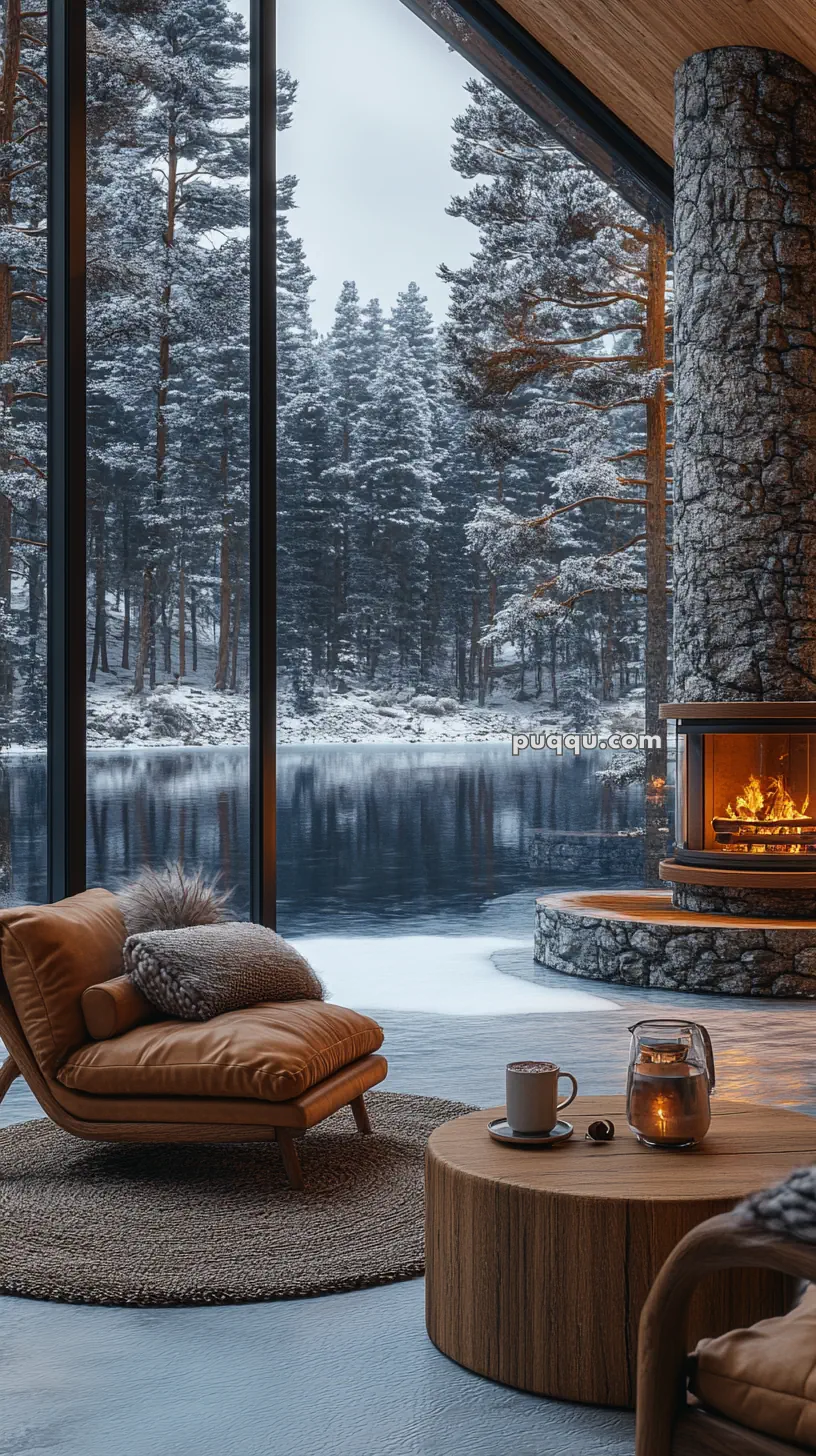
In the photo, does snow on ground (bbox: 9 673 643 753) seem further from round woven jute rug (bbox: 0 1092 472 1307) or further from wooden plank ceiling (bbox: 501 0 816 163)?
round woven jute rug (bbox: 0 1092 472 1307)

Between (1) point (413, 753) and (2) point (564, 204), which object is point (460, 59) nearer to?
(2) point (564, 204)

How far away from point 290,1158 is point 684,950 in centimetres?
307

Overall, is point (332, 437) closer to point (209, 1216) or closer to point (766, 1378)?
point (209, 1216)

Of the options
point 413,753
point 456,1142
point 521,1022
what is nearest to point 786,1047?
point 521,1022

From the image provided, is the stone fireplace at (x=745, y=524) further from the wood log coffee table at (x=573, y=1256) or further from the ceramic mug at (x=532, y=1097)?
the wood log coffee table at (x=573, y=1256)

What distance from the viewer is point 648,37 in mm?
6414

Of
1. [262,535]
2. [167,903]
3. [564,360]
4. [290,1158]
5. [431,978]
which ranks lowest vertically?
[431,978]

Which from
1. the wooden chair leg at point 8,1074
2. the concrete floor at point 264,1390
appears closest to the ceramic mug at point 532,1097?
the concrete floor at point 264,1390

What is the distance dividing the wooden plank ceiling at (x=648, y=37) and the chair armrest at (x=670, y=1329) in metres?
5.74

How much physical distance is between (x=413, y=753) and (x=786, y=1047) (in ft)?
17.8

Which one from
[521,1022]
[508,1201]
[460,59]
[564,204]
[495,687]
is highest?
[460,59]

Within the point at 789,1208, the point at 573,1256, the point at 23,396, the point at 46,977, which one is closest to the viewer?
the point at 789,1208

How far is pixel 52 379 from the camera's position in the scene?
5.16 meters

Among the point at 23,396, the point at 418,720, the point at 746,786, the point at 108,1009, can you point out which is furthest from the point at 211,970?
the point at 418,720
